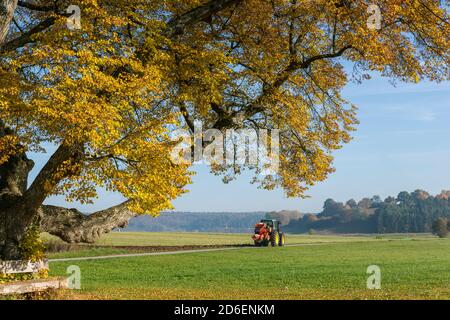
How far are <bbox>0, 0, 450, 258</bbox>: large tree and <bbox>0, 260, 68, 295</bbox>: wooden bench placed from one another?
90 cm

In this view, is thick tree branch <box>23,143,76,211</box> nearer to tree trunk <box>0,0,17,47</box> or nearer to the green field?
the green field

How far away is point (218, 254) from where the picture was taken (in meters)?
40.9

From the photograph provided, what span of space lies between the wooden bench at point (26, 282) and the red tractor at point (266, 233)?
33.7 m

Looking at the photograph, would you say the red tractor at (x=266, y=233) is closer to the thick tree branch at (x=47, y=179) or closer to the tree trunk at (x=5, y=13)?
the thick tree branch at (x=47, y=179)

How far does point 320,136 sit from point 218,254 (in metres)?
17.3

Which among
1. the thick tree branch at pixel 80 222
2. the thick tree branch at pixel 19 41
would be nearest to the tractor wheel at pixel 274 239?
the thick tree branch at pixel 80 222

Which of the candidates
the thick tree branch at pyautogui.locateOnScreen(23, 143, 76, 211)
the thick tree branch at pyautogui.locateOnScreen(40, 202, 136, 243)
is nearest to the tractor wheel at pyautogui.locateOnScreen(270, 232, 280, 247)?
the thick tree branch at pyautogui.locateOnScreen(40, 202, 136, 243)

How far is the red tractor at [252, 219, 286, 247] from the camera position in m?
49.3

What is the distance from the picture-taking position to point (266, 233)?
50062 mm

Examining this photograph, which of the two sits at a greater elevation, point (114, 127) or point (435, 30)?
point (435, 30)

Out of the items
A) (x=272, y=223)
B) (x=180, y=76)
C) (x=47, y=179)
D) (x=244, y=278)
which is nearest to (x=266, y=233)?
(x=272, y=223)

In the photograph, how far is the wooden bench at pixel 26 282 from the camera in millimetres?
14703

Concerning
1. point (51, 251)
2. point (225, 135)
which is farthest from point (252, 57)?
point (51, 251)
